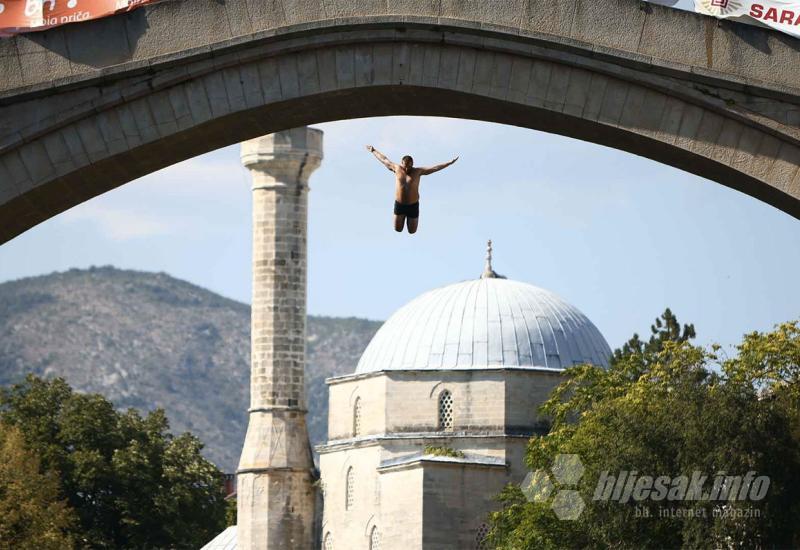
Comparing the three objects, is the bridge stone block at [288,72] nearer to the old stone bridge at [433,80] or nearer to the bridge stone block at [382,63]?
the old stone bridge at [433,80]

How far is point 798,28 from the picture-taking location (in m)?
20.8

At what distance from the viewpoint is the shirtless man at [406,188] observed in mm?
21641

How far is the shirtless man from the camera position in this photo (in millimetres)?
21641

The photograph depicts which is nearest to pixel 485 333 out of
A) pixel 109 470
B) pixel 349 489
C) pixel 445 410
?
pixel 445 410

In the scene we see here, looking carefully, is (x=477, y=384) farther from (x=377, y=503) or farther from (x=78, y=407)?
(x=78, y=407)

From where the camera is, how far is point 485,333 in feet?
261

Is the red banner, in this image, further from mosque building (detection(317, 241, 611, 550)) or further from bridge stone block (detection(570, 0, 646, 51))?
mosque building (detection(317, 241, 611, 550))

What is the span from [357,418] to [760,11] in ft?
195

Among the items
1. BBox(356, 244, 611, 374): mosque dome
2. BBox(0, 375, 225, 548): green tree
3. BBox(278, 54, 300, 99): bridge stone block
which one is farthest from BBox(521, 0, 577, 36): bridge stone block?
BBox(356, 244, 611, 374): mosque dome

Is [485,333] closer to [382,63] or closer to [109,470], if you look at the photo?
[109,470]

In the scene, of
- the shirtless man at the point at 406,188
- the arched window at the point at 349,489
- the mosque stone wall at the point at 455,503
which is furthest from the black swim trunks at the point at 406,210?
the arched window at the point at 349,489

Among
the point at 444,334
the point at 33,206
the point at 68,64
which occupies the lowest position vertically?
the point at 33,206

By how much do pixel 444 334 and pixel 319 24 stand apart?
5909cm

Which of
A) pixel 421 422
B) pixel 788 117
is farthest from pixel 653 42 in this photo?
pixel 421 422
